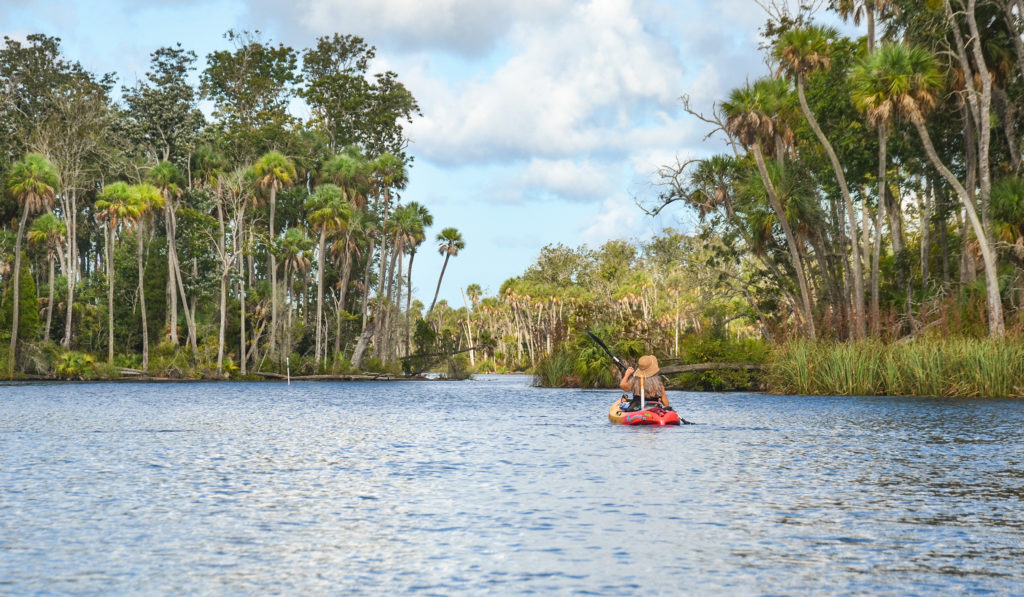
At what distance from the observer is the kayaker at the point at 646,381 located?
85.0 feet

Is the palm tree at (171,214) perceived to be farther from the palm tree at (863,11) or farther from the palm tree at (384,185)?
the palm tree at (863,11)

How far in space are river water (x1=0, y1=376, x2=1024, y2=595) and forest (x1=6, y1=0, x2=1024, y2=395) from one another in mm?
15545

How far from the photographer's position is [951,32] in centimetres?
4094

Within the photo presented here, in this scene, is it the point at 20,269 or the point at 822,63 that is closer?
the point at 822,63

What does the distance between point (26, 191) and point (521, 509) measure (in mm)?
62638

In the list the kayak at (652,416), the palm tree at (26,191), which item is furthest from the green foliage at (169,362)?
the kayak at (652,416)

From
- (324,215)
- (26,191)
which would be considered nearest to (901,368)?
(324,215)

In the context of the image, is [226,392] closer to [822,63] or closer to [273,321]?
[273,321]

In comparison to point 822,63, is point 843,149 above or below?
below

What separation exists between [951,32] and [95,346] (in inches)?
2419

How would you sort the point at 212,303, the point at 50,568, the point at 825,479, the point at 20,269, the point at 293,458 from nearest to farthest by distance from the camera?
the point at 50,568, the point at 825,479, the point at 293,458, the point at 20,269, the point at 212,303

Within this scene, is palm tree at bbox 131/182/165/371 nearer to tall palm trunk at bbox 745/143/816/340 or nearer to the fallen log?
the fallen log

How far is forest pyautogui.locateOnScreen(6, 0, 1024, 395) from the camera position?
38.6 metres

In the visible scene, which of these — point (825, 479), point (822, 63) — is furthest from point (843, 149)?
point (825, 479)
